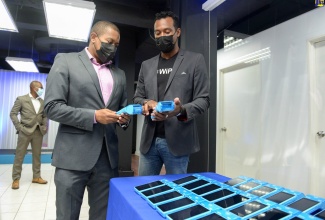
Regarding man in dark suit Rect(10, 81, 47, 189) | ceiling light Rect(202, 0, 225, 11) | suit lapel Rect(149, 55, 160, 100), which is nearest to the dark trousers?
suit lapel Rect(149, 55, 160, 100)

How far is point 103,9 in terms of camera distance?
3658 millimetres

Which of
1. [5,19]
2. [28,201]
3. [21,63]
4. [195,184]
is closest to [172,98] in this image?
[195,184]

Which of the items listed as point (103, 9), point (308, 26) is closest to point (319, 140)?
point (308, 26)

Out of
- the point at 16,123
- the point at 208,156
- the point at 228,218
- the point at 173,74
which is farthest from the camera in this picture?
the point at 16,123

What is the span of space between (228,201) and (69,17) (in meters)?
3.12

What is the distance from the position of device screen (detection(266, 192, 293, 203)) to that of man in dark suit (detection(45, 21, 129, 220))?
2.66 ft

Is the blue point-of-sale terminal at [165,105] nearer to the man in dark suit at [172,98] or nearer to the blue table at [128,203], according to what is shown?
the man in dark suit at [172,98]

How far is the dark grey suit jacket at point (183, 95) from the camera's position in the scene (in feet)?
4.76

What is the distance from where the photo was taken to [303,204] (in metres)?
0.79

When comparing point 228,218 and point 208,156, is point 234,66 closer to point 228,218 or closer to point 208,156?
point 208,156

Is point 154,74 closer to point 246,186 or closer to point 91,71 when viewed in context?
point 91,71

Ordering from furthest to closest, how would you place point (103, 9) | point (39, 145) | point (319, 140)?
point (39, 145) < point (103, 9) < point (319, 140)

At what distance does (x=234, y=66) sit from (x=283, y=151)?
1085 mm

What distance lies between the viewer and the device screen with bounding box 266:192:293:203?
32.5 inches
